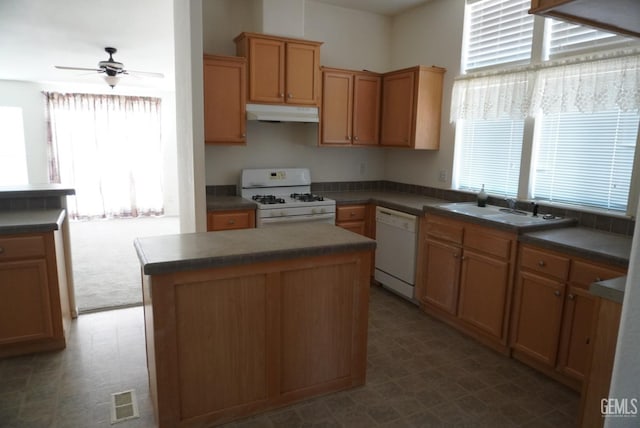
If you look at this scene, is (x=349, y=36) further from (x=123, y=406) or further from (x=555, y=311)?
(x=123, y=406)

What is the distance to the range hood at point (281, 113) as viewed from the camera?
377 cm

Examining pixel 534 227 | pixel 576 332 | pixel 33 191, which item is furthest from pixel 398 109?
pixel 33 191

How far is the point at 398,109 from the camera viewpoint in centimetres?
424

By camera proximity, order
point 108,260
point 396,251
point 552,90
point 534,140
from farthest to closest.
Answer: point 108,260 < point 396,251 < point 534,140 < point 552,90

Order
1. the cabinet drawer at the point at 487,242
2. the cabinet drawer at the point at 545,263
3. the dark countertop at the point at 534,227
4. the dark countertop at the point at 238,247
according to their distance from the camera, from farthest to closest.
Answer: the cabinet drawer at the point at 487,242 < the cabinet drawer at the point at 545,263 < the dark countertop at the point at 534,227 < the dark countertop at the point at 238,247

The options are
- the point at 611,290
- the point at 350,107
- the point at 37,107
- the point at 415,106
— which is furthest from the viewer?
the point at 37,107

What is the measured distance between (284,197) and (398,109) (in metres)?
1.49

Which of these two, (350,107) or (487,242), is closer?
(487,242)

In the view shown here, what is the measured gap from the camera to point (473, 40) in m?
3.82

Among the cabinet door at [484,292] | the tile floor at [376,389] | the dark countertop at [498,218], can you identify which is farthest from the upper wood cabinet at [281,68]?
the tile floor at [376,389]

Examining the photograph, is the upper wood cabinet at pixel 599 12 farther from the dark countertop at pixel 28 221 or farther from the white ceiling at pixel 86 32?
the white ceiling at pixel 86 32

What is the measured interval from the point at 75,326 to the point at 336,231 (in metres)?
2.32

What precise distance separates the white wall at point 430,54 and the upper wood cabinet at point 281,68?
118cm

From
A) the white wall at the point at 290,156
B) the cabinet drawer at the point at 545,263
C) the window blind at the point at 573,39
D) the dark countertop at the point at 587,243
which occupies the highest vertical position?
the window blind at the point at 573,39
